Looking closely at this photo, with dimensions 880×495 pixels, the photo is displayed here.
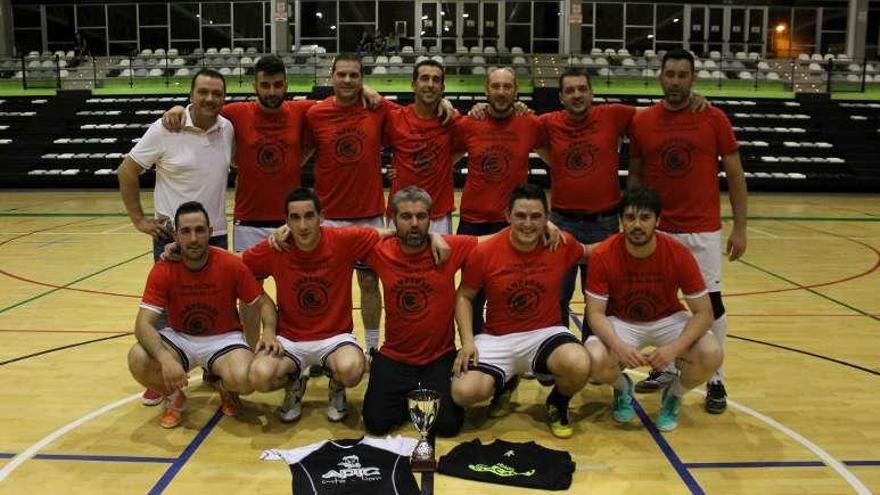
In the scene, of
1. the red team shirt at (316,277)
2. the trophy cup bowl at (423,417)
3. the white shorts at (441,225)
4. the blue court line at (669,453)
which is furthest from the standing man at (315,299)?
the blue court line at (669,453)

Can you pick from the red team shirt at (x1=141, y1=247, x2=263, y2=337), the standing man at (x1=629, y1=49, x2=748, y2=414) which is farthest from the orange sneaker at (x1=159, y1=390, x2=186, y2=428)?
the standing man at (x1=629, y1=49, x2=748, y2=414)

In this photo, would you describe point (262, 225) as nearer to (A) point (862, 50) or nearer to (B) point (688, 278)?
(B) point (688, 278)

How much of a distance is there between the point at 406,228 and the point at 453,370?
2.71ft

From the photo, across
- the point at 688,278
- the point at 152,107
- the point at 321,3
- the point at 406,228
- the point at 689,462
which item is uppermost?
the point at 321,3

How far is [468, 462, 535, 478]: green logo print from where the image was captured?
358 centimetres

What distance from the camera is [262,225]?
4914mm

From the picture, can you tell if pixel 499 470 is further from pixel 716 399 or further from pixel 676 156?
pixel 676 156

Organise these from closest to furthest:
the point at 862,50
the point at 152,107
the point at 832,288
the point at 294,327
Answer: the point at 294,327, the point at 832,288, the point at 152,107, the point at 862,50

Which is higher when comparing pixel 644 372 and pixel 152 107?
pixel 152 107

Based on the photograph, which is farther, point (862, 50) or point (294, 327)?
point (862, 50)

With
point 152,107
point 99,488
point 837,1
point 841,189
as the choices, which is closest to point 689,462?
point 99,488

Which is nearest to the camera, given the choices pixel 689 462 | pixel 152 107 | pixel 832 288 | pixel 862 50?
pixel 689 462

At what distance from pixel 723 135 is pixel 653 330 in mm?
1237

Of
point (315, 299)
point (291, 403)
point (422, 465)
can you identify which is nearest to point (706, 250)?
point (422, 465)
